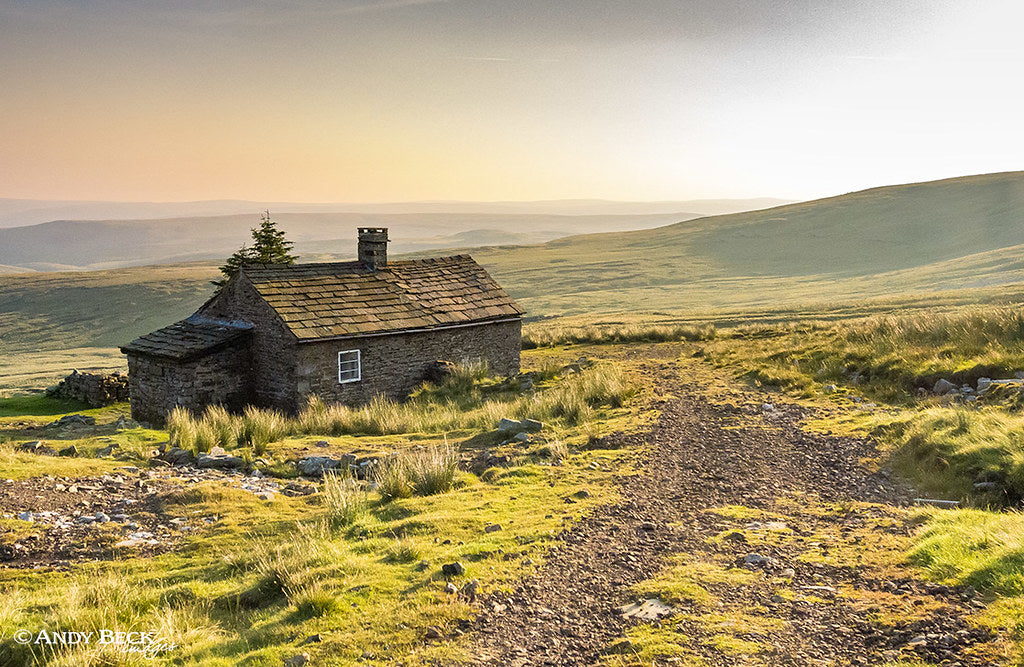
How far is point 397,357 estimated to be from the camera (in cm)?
2406

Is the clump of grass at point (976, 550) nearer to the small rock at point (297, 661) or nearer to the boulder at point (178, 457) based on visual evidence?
the small rock at point (297, 661)

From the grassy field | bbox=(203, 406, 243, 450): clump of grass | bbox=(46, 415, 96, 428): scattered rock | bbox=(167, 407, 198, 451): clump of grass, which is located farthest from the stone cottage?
the grassy field

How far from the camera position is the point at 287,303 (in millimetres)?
22453

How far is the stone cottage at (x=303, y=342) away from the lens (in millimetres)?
21875

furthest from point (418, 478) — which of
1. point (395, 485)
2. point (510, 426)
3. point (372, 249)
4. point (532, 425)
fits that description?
point (372, 249)

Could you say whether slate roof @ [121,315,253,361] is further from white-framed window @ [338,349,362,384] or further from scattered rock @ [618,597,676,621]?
scattered rock @ [618,597,676,621]

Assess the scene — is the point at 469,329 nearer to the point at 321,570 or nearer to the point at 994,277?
the point at 321,570

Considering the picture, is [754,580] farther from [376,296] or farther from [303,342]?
[376,296]

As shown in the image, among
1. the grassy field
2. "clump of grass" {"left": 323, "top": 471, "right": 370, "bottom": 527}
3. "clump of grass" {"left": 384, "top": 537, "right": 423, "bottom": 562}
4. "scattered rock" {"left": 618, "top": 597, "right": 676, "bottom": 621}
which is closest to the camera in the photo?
the grassy field

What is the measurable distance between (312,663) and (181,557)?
12.2 ft

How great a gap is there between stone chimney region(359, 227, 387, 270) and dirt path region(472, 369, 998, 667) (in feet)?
59.9

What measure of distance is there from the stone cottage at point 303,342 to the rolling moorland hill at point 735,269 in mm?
37859

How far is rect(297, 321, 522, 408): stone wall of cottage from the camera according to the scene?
2178 centimetres

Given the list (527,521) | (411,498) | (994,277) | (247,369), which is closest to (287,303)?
(247,369)
